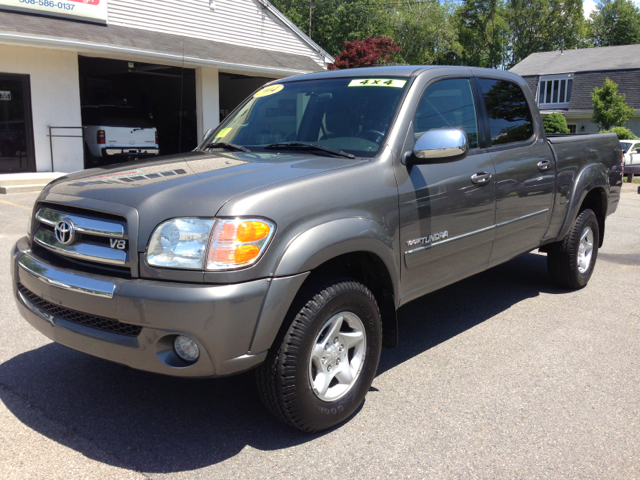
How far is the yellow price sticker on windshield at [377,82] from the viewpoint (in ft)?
12.1

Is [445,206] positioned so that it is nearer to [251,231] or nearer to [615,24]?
[251,231]

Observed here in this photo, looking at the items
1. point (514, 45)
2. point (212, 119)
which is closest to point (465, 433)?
point (212, 119)

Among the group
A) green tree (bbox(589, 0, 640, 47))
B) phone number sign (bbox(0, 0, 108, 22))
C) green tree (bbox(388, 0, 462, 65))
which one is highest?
green tree (bbox(589, 0, 640, 47))

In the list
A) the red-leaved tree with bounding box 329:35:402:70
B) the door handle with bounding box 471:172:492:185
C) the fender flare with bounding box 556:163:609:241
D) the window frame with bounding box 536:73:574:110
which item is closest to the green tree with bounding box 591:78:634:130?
the window frame with bounding box 536:73:574:110

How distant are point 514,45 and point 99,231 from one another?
65.7 metres

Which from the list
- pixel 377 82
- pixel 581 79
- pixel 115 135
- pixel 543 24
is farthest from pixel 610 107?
pixel 377 82

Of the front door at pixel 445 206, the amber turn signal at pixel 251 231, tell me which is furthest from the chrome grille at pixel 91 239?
the front door at pixel 445 206

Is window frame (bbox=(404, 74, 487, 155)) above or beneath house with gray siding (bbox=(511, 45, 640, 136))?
beneath

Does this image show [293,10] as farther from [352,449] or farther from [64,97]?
[352,449]

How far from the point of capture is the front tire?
2.71 m

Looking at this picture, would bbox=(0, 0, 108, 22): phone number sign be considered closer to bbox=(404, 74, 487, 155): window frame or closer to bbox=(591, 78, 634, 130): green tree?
bbox=(404, 74, 487, 155): window frame

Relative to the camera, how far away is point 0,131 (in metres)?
13.3

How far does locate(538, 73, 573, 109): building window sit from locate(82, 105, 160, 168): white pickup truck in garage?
32.0 metres

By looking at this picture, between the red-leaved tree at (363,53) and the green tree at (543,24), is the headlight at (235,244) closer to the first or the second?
the red-leaved tree at (363,53)
